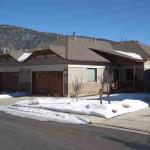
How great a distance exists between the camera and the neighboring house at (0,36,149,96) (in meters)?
29.2

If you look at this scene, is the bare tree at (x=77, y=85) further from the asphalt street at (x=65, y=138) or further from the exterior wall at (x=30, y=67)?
the asphalt street at (x=65, y=138)

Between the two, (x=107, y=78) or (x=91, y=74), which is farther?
(x=107, y=78)

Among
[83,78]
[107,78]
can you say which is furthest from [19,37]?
[83,78]

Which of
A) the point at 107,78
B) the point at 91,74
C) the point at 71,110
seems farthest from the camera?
the point at 107,78

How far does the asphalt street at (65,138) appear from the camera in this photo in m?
10.4

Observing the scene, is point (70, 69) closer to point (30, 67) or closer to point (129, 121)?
point (30, 67)

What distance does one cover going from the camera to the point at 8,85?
36.8 m

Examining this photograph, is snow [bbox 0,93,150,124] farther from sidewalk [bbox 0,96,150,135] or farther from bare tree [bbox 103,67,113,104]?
bare tree [bbox 103,67,113,104]

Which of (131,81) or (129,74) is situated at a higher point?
(129,74)

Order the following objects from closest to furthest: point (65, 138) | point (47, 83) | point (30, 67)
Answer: point (65, 138)
point (47, 83)
point (30, 67)

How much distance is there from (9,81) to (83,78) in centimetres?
992

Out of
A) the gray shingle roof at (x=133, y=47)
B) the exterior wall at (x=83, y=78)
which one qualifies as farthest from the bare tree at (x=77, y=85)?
the gray shingle roof at (x=133, y=47)

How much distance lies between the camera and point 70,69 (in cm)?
2880

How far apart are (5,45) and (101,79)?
5374cm
